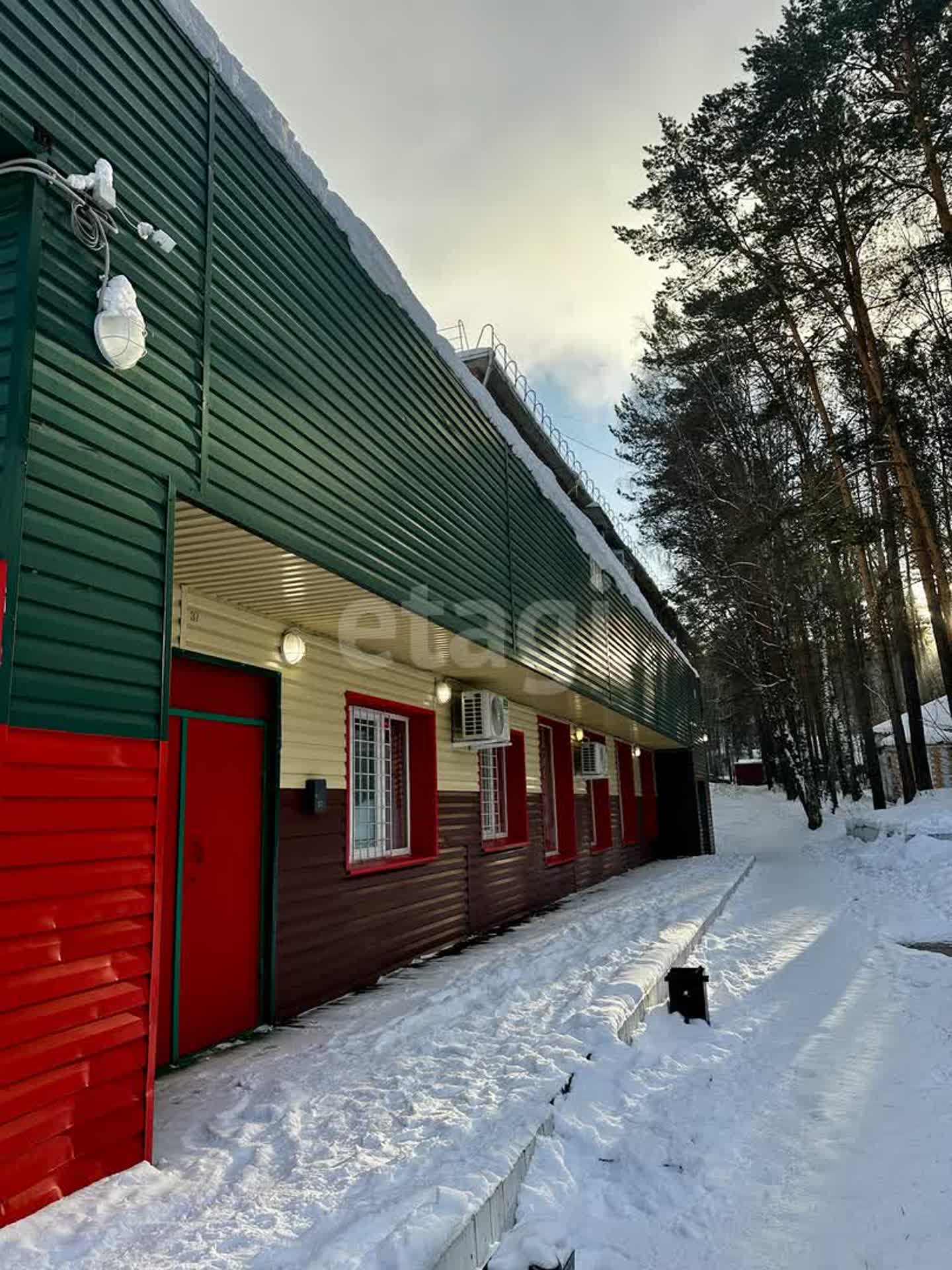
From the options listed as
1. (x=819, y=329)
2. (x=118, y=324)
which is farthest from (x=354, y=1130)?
(x=819, y=329)

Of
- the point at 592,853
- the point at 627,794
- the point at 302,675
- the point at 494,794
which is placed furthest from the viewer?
the point at 627,794

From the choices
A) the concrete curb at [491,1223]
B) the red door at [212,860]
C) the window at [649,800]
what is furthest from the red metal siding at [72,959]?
the window at [649,800]

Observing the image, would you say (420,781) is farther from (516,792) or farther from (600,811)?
(600,811)

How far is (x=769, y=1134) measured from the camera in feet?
13.2

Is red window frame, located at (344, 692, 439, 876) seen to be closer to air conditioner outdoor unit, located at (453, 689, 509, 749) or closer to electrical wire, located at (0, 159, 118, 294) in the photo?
air conditioner outdoor unit, located at (453, 689, 509, 749)

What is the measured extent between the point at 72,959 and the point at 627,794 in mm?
16211

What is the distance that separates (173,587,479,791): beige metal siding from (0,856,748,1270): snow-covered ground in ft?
6.11

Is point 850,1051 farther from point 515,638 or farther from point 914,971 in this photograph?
point 515,638

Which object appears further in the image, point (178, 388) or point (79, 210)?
point (178, 388)

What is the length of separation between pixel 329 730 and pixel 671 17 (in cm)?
777

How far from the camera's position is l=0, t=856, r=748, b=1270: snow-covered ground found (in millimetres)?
2648

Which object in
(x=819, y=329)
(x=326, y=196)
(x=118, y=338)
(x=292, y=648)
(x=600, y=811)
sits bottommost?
(x=600, y=811)

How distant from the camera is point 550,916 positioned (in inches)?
411

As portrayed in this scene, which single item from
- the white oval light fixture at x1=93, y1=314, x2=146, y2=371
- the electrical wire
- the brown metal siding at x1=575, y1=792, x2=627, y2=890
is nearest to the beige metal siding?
the white oval light fixture at x1=93, y1=314, x2=146, y2=371
